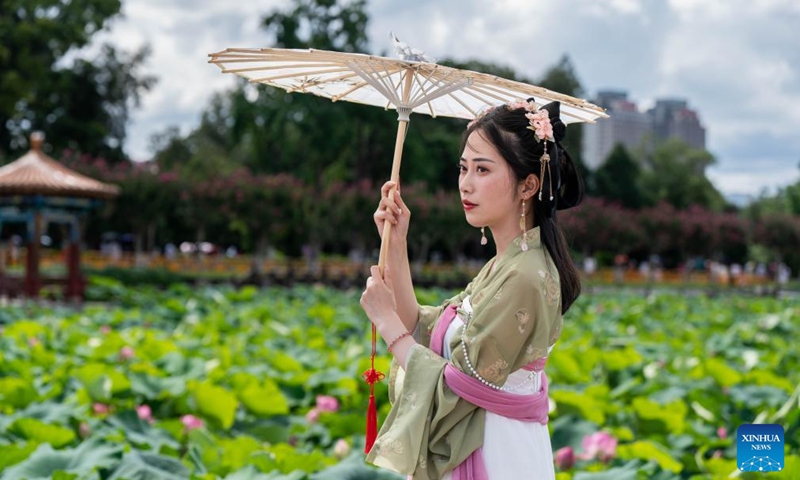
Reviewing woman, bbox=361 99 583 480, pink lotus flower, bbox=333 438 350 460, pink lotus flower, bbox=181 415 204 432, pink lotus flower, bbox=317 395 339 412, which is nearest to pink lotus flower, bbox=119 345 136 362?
pink lotus flower, bbox=317 395 339 412

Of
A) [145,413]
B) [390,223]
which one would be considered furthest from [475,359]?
[145,413]

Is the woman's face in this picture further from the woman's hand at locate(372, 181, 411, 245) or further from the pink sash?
the pink sash

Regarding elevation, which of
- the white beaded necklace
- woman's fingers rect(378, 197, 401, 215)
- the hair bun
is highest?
the hair bun

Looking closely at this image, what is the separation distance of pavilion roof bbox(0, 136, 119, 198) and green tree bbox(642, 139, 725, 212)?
34.5m

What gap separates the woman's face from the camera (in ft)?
6.67

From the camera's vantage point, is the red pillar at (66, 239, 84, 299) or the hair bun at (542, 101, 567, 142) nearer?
the hair bun at (542, 101, 567, 142)

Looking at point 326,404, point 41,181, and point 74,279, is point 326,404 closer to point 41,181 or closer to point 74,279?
point 74,279

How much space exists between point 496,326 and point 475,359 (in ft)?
0.28

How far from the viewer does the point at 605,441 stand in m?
3.25

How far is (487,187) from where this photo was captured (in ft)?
6.67

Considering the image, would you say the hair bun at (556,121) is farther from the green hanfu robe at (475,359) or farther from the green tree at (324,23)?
the green tree at (324,23)

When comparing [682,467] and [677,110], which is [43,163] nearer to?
[682,467]

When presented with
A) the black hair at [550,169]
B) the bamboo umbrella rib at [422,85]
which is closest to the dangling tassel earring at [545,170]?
the black hair at [550,169]

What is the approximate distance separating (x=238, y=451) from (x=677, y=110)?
424ft
